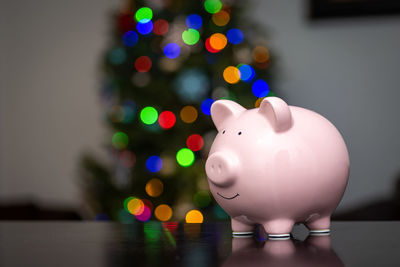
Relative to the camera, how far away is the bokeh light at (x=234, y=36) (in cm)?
252

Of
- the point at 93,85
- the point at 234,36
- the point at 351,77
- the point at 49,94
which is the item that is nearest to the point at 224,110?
the point at 234,36

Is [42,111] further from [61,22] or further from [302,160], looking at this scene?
[302,160]

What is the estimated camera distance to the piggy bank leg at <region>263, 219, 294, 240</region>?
77cm

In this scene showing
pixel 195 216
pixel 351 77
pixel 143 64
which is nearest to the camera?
pixel 195 216

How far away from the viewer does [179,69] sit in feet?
8.16

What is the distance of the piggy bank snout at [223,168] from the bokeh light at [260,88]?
1700 mm

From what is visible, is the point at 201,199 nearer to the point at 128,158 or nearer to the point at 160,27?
the point at 128,158

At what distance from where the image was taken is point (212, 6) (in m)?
2.52

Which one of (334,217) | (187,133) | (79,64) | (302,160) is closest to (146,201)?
(187,133)

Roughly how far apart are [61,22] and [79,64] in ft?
0.98

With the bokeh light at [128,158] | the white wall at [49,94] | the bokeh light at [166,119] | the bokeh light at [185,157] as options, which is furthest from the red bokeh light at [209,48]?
the white wall at [49,94]

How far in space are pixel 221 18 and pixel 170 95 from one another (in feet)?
1.46

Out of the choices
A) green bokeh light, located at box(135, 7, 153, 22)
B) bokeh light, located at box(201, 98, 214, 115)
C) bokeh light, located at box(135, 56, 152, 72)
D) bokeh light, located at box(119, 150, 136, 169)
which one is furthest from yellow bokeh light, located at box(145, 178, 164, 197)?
green bokeh light, located at box(135, 7, 153, 22)

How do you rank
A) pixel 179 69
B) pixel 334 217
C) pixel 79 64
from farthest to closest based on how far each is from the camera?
1. pixel 79 64
2. pixel 179 69
3. pixel 334 217
